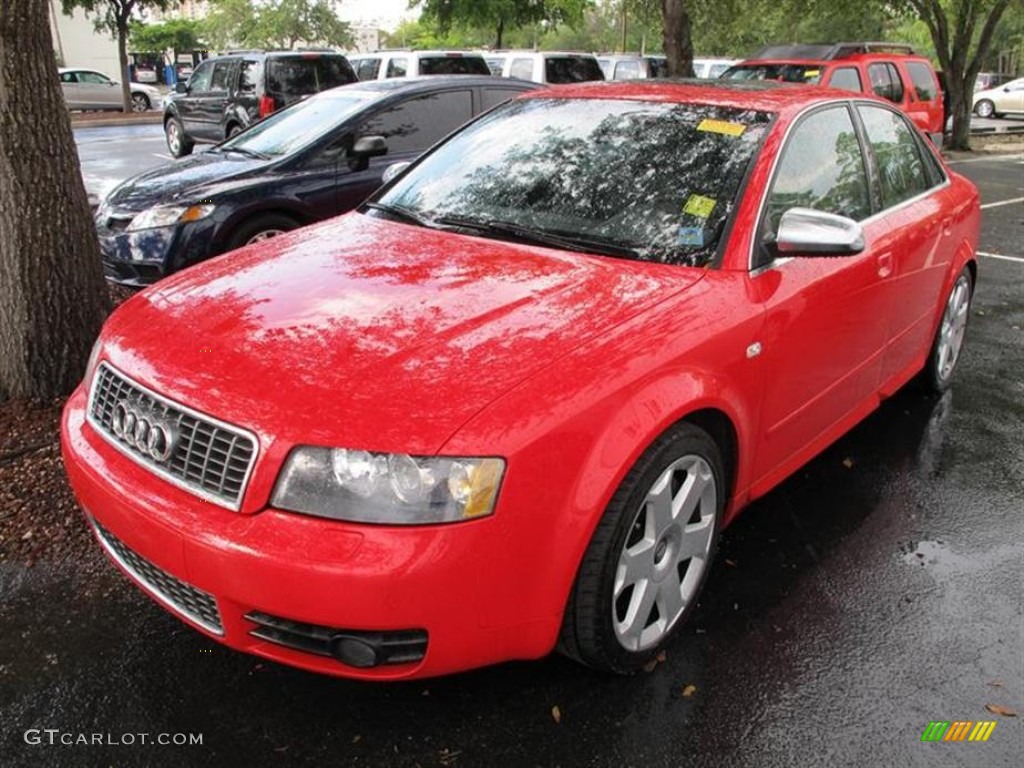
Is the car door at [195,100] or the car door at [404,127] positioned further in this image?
the car door at [195,100]

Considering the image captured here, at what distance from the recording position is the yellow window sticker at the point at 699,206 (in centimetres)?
301

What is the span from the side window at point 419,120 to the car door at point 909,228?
147 inches

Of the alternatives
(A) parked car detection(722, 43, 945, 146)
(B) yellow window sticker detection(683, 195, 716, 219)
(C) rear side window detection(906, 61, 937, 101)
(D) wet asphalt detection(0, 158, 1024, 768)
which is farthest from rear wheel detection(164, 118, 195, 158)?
(B) yellow window sticker detection(683, 195, 716, 219)

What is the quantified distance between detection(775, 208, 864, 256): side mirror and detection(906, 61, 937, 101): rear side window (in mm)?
12755

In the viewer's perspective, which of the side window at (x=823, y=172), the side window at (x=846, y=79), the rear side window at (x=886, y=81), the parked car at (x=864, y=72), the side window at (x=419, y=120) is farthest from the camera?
the rear side window at (x=886, y=81)

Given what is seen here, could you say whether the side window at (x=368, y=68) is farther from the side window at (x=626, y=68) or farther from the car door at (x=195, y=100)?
the side window at (x=626, y=68)

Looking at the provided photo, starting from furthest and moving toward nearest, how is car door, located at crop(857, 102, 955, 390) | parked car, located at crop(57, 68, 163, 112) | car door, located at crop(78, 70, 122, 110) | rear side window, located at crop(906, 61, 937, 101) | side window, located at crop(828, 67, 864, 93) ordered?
car door, located at crop(78, 70, 122, 110), parked car, located at crop(57, 68, 163, 112), rear side window, located at crop(906, 61, 937, 101), side window, located at crop(828, 67, 864, 93), car door, located at crop(857, 102, 955, 390)

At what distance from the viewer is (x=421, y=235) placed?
329 centimetres

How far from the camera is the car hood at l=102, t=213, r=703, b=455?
2158mm

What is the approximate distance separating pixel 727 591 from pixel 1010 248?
7493 millimetres

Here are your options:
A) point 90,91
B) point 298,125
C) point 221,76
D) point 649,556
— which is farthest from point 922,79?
point 90,91

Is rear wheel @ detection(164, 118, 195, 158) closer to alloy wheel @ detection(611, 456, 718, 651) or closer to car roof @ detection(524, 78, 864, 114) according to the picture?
car roof @ detection(524, 78, 864, 114)

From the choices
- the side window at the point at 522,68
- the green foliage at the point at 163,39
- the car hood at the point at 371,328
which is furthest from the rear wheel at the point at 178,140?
the green foliage at the point at 163,39

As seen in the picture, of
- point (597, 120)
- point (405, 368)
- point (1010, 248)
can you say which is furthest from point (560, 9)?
point (405, 368)
